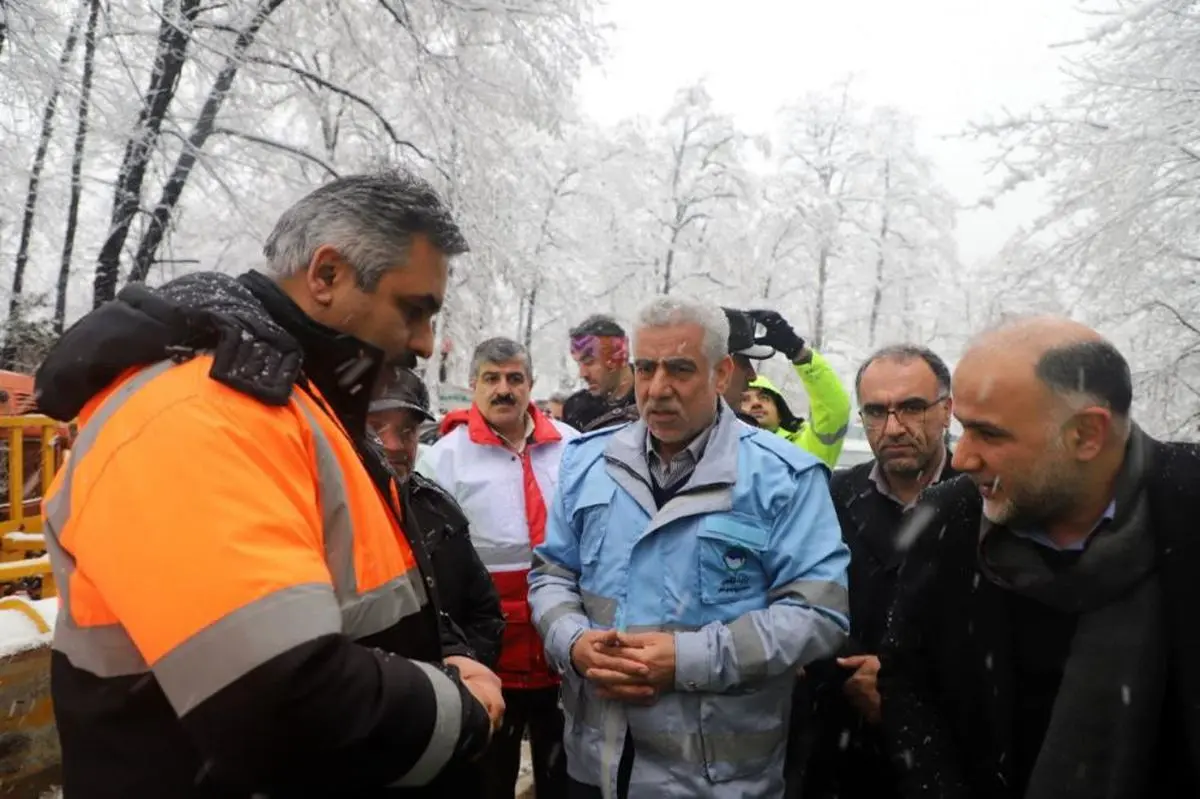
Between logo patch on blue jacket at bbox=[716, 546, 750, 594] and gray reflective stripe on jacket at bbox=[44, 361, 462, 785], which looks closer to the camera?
gray reflective stripe on jacket at bbox=[44, 361, 462, 785]

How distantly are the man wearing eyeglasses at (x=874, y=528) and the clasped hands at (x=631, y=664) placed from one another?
740 millimetres

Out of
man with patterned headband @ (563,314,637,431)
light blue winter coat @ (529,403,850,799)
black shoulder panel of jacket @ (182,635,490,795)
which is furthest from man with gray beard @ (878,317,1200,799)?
man with patterned headband @ (563,314,637,431)

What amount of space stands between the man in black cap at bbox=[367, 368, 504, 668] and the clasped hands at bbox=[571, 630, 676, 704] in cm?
67

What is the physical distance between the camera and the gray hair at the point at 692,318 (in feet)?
9.26

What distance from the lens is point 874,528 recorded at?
119 inches

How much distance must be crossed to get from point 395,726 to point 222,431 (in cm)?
51

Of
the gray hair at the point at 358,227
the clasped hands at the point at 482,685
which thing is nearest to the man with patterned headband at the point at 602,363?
the clasped hands at the point at 482,685

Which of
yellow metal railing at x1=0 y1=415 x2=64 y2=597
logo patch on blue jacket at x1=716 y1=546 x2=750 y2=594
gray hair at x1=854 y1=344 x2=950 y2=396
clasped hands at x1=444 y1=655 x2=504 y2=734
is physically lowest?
yellow metal railing at x1=0 y1=415 x2=64 y2=597

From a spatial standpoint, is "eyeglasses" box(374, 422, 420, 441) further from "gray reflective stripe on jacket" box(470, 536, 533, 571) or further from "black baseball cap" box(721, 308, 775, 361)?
"black baseball cap" box(721, 308, 775, 361)

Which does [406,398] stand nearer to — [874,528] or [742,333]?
[742,333]

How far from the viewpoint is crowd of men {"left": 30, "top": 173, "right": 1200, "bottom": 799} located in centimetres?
117

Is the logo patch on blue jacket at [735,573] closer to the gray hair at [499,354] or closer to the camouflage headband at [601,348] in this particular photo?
the gray hair at [499,354]

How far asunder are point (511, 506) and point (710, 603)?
1.37 m

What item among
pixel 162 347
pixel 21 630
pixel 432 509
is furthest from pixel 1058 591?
pixel 21 630
